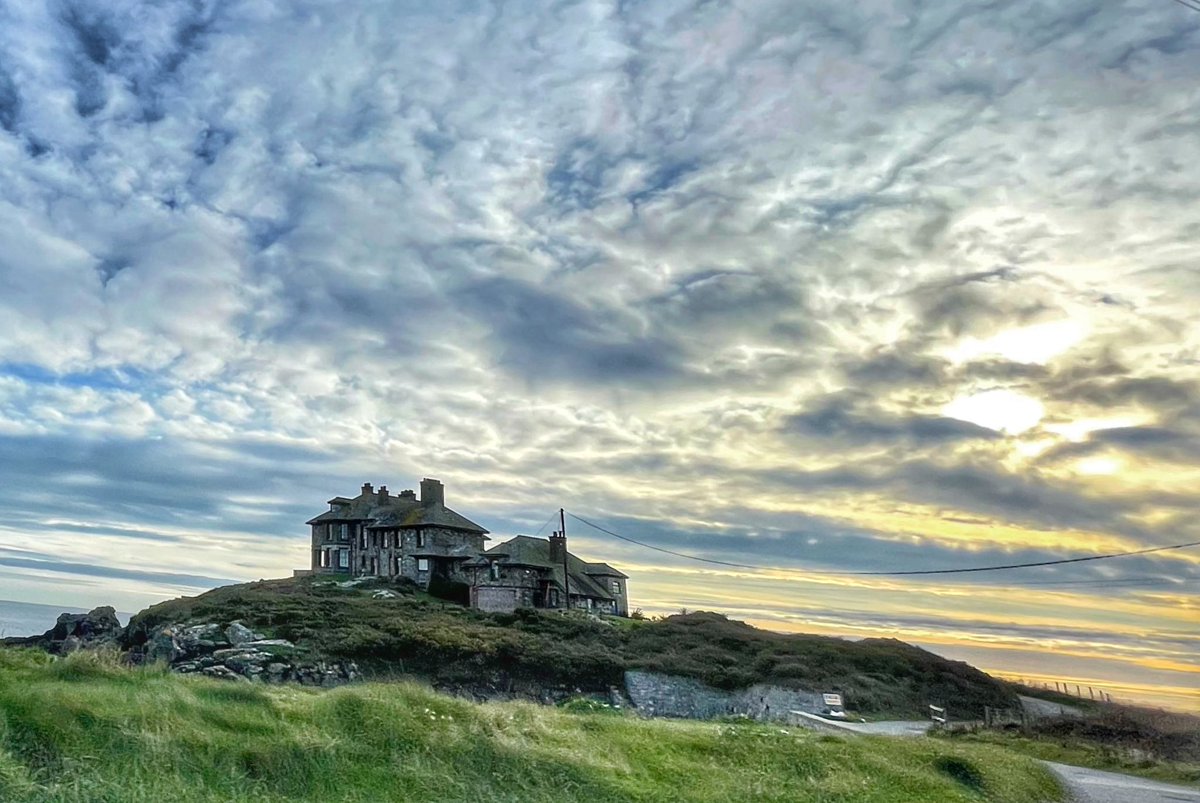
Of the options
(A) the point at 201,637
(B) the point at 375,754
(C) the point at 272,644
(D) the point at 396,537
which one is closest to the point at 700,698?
(C) the point at 272,644

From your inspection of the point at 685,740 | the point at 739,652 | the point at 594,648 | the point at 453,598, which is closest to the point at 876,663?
the point at 739,652

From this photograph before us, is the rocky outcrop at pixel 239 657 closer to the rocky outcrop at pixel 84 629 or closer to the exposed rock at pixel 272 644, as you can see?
the exposed rock at pixel 272 644

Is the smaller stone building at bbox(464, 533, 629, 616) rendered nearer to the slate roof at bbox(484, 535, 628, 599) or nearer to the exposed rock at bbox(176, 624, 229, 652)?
the slate roof at bbox(484, 535, 628, 599)

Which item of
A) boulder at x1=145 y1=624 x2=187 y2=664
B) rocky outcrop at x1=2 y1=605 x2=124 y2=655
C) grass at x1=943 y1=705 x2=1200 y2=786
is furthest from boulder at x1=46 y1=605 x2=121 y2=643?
grass at x1=943 y1=705 x2=1200 y2=786

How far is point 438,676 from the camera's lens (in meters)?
37.5

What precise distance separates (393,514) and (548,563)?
528 inches

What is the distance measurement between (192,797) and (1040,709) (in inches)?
1743

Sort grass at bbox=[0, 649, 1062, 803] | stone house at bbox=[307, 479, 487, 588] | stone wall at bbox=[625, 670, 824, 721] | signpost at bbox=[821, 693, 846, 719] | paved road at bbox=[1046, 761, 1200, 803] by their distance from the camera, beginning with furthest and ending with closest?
stone house at bbox=[307, 479, 487, 588], stone wall at bbox=[625, 670, 824, 721], signpost at bbox=[821, 693, 846, 719], paved road at bbox=[1046, 761, 1200, 803], grass at bbox=[0, 649, 1062, 803]

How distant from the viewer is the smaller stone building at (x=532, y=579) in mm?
58969

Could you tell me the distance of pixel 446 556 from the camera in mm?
65188

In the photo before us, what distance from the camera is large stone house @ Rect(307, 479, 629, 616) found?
6100 centimetres

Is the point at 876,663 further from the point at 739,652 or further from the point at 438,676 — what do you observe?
the point at 438,676

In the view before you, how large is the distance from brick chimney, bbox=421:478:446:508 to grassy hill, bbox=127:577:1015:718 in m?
16.3

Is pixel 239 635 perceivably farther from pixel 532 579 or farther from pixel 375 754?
pixel 375 754
